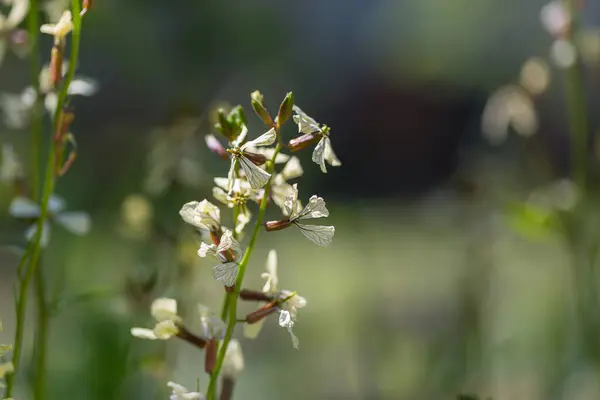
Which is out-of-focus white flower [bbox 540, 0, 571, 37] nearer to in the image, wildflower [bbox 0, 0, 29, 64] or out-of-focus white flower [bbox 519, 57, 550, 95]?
out-of-focus white flower [bbox 519, 57, 550, 95]

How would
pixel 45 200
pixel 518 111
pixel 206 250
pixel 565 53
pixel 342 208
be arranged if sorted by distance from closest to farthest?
pixel 206 250 → pixel 45 200 → pixel 565 53 → pixel 518 111 → pixel 342 208

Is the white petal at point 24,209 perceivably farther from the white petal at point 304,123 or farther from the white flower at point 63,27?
the white petal at point 304,123

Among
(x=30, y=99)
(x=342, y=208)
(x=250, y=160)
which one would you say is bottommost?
(x=250, y=160)

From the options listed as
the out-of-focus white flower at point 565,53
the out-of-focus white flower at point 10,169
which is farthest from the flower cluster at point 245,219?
the out-of-focus white flower at point 565,53

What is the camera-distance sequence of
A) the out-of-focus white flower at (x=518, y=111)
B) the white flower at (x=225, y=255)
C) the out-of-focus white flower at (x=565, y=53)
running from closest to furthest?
the white flower at (x=225, y=255) < the out-of-focus white flower at (x=565, y=53) < the out-of-focus white flower at (x=518, y=111)

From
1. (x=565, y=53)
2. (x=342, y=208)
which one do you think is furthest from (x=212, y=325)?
(x=342, y=208)

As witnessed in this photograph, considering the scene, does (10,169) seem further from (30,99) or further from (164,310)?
(164,310)
